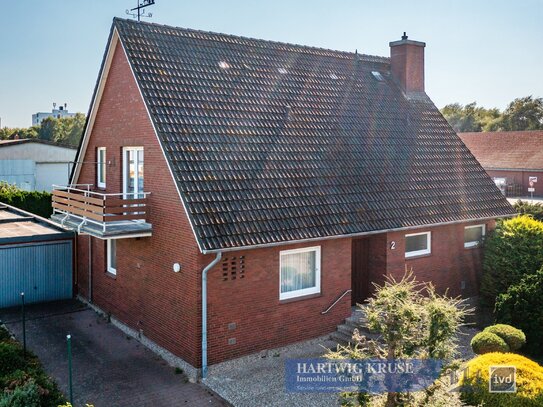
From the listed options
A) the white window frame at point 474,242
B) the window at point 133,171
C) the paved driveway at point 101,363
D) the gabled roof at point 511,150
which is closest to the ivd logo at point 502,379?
the paved driveway at point 101,363

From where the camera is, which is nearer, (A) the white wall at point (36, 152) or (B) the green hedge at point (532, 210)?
(B) the green hedge at point (532, 210)

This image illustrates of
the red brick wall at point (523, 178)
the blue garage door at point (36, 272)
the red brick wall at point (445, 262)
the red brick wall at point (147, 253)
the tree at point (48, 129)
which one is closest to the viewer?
the red brick wall at point (147, 253)

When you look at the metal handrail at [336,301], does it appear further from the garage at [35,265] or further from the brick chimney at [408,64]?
the garage at [35,265]

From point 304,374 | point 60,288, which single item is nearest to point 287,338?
point 304,374

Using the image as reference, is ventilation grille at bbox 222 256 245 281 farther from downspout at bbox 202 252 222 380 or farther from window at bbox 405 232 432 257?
window at bbox 405 232 432 257

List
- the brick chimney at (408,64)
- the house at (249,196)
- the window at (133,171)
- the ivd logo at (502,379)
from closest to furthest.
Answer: the ivd logo at (502,379) < the house at (249,196) < the window at (133,171) < the brick chimney at (408,64)

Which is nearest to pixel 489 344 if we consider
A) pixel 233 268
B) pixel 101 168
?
pixel 233 268

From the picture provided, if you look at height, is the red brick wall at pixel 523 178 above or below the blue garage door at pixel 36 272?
above
